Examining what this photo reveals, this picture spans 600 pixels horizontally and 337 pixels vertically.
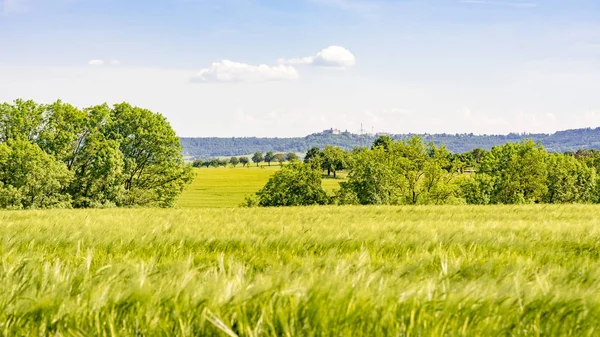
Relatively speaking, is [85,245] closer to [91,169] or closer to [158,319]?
[158,319]

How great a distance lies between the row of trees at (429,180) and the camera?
238ft

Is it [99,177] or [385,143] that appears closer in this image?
[99,177]

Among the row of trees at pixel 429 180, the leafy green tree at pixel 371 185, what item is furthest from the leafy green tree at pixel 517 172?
the leafy green tree at pixel 371 185

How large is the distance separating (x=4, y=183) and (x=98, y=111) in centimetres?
1194

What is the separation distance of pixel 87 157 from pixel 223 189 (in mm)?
97003

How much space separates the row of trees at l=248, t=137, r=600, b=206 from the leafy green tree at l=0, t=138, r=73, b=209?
32.4 meters

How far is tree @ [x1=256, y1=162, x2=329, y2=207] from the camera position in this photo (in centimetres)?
7700

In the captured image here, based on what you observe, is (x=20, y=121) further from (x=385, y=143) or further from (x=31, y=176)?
(x=385, y=143)

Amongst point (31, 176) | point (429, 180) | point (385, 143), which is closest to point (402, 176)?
point (429, 180)

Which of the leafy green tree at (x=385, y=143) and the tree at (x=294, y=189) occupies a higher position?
the leafy green tree at (x=385, y=143)

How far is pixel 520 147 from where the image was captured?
261ft

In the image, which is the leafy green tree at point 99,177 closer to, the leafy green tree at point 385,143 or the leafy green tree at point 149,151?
the leafy green tree at point 149,151

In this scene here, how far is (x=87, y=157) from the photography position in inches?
2142

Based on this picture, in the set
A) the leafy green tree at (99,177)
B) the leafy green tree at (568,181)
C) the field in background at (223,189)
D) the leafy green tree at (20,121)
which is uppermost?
the leafy green tree at (20,121)
